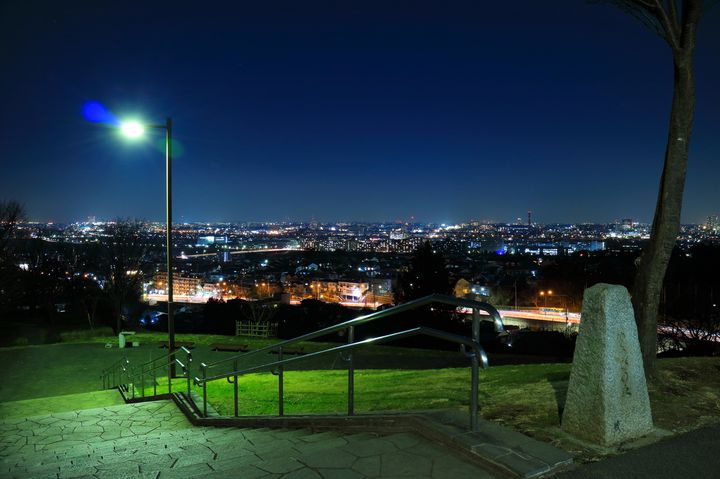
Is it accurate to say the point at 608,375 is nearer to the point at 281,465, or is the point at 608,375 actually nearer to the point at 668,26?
the point at 281,465

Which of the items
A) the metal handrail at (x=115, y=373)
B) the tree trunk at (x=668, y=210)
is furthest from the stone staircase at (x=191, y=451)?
the metal handrail at (x=115, y=373)

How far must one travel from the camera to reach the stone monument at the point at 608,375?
3.50 m

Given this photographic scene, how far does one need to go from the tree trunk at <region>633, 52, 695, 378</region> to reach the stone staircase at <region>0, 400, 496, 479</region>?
125 inches

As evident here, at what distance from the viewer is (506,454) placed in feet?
10.5

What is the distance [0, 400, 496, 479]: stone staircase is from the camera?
3.38 m

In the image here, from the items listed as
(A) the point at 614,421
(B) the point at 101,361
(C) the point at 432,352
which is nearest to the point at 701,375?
(A) the point at 614,421

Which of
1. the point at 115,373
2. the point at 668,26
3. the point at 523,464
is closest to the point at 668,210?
the point at 668,26

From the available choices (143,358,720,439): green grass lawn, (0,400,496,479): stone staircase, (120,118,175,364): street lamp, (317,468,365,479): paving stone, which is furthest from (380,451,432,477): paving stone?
(120,118,175,364): street lamp

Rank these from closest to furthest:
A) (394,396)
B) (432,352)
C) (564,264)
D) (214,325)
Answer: (394,396) < (432,352) < (214,325) < (564,264)

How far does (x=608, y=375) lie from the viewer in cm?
350

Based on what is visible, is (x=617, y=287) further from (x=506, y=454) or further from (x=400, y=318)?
(x=400, y=318)

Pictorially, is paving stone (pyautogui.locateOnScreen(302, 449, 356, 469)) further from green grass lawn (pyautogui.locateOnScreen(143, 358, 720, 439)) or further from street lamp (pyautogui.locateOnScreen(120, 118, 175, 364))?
street lamp (pyautogui.locateOnScreen(120, 118, 175, 364))

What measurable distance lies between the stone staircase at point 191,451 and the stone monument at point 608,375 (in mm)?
1036

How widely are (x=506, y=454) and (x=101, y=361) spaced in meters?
17.6
